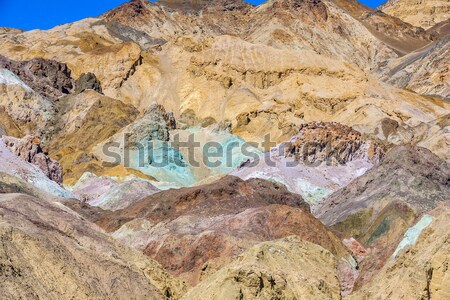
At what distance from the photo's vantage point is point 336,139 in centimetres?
5597

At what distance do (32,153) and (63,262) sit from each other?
1153 inches

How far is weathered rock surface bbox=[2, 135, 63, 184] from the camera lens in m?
44.5

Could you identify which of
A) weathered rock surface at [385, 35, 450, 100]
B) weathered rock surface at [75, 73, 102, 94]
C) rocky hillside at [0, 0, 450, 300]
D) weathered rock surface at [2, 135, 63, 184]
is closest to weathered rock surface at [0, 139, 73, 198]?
rocky hillside at [0, 0, 450, 300]

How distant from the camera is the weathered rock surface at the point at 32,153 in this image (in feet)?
146

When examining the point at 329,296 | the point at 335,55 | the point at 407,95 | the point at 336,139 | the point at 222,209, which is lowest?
the point at 329,296

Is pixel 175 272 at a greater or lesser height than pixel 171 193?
lesser

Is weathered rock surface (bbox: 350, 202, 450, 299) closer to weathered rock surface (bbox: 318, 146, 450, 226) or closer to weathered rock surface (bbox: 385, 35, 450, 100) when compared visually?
weathered rock surface (bbox: 318, 146, 450, 226)

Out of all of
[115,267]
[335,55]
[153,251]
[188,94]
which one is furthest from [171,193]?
[335,55]

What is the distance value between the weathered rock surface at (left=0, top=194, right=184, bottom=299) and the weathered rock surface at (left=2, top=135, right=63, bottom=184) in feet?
82.5

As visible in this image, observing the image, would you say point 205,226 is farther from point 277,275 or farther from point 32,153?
point 32,153

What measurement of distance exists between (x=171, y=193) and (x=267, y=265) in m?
15.6

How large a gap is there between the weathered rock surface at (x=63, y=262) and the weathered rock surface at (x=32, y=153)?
2515 cm

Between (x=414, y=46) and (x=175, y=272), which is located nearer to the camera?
(x=175, y=272)

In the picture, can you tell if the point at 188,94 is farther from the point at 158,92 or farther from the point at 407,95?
the point at 407,95
